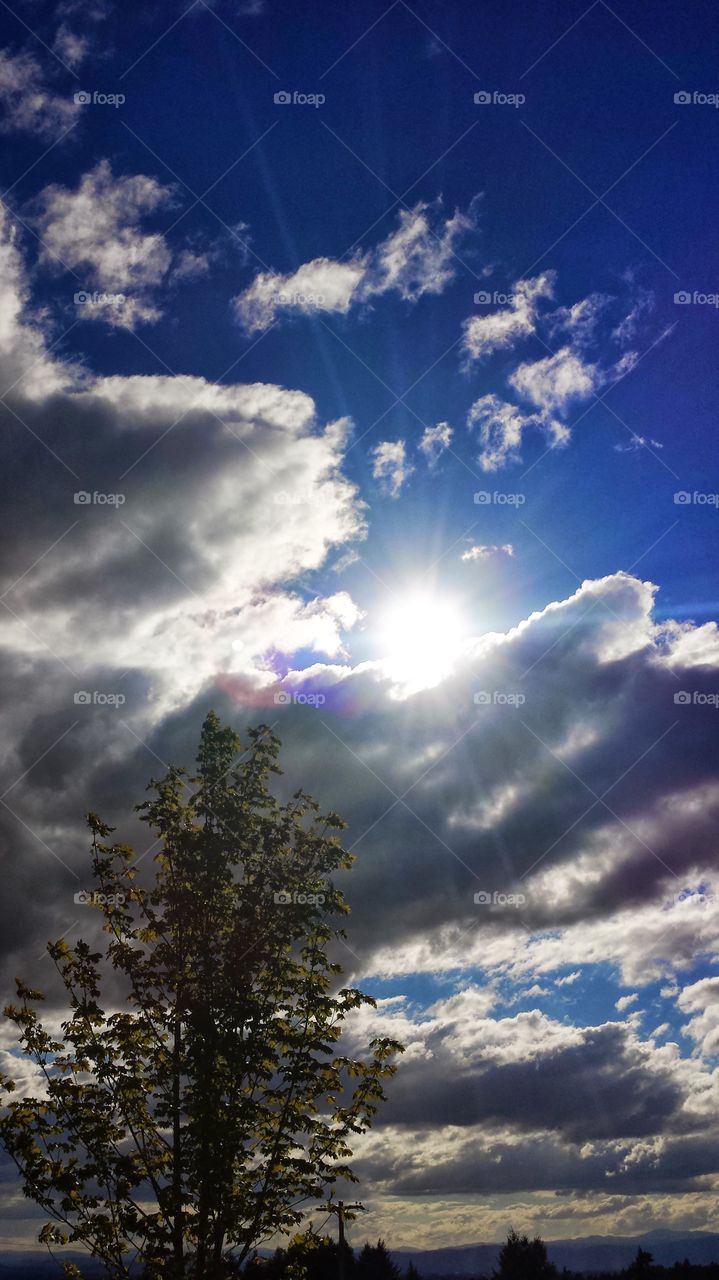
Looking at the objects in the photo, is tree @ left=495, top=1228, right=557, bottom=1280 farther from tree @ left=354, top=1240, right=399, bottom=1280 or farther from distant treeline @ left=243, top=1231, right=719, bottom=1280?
tree @ left=354, top=1240, right=399, bottom=1280

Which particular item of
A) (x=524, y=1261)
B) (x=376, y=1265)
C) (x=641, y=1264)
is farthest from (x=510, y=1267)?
(x=376, y=1265)

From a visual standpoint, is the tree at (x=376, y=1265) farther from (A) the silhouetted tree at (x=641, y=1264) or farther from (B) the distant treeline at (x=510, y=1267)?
(A) the silhouetted tree at (x=641, y=1264)

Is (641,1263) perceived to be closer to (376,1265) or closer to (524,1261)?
(524,1261)

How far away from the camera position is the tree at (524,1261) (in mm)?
93938

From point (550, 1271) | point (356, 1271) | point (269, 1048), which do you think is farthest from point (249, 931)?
point (550, 1271)

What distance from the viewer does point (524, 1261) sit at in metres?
95.8

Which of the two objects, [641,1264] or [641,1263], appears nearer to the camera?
[641,1263]

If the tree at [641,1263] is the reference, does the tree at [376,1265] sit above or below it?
above

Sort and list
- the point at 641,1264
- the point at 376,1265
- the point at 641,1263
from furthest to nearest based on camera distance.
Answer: the point at 641,1264
the point at 641,1263
the point at 376,1265

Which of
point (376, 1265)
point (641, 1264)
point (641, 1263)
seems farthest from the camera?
point (641, 1264)

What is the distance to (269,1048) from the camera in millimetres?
11266

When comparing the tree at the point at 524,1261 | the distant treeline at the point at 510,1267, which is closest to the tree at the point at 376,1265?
the distant treeline at the point at 510,1267

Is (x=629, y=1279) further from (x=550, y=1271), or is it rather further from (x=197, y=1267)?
(x=197, y=1267)

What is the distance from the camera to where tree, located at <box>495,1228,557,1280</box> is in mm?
93938
